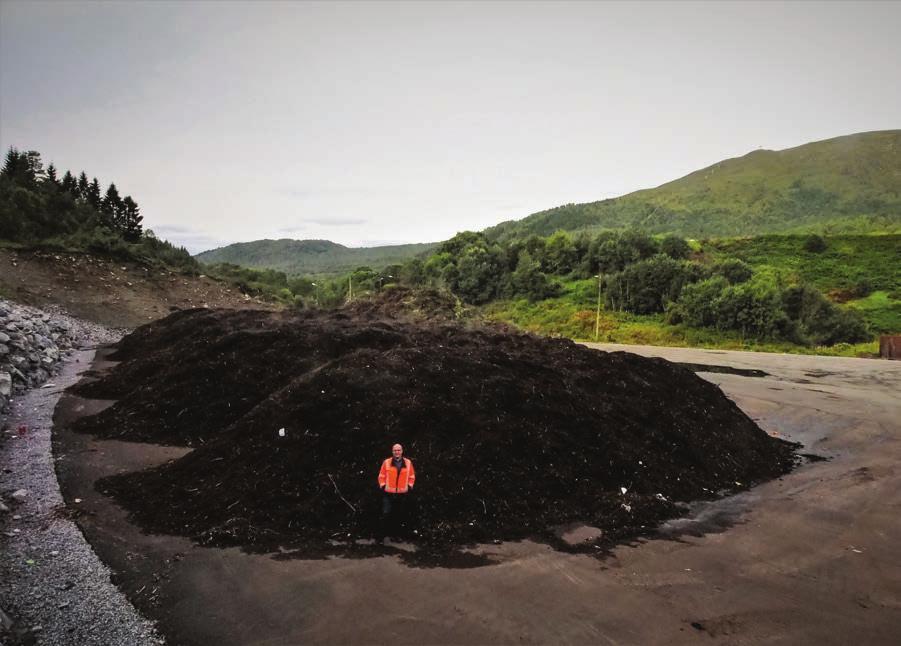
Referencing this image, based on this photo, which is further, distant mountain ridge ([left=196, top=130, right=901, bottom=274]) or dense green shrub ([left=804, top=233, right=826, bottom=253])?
distant mountain ridge ([left=196, top=130, right=901, bottom=274])

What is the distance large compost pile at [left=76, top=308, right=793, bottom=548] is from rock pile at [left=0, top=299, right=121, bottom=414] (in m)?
4.10

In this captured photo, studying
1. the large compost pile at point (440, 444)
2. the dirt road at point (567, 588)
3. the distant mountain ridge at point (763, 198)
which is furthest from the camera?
the distant mountain ridge at point (763, 198)

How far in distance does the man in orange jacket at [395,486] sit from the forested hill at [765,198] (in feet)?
315

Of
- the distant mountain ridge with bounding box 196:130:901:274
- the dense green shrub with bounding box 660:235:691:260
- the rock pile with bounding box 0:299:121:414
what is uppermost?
the distant mountain ridge with bounding box 196:130:901:274

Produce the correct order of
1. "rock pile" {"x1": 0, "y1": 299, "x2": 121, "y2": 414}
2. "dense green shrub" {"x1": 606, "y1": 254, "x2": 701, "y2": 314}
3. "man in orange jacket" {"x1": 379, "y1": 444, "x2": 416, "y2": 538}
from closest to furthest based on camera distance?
1. "man in orange jacket" {"x1": 379, "y1": 444, "x2": 416, "y2": 538}
2. "rock pile" {"x1": 0, "y1": 299, "x2": 121, "y2": 414}
3. "dense green shrub" {"x1": 606, "y1": 254, "x2": 701, "y2": 314}

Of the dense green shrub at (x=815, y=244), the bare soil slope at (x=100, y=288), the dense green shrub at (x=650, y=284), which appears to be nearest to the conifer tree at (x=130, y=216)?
the bare soil slope at (x=100, y=288)

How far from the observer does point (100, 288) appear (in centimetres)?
3089

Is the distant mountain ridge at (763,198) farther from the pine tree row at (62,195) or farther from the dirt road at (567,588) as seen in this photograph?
the dirt road at (567,588)

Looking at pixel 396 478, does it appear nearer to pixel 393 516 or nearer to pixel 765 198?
pixel 393 516

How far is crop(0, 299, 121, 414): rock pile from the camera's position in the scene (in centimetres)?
1352

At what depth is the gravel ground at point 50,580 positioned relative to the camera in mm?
4656

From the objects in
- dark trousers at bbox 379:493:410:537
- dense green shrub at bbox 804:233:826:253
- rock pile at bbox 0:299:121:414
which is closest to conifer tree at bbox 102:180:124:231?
rock pile at bbox 0:299:121:414

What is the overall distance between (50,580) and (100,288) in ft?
102

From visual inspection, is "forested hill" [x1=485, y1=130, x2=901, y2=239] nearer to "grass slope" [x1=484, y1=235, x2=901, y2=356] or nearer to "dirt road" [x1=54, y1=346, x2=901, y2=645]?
"grass slope" [x1=484, y1=235, x2=901, y2=356]
